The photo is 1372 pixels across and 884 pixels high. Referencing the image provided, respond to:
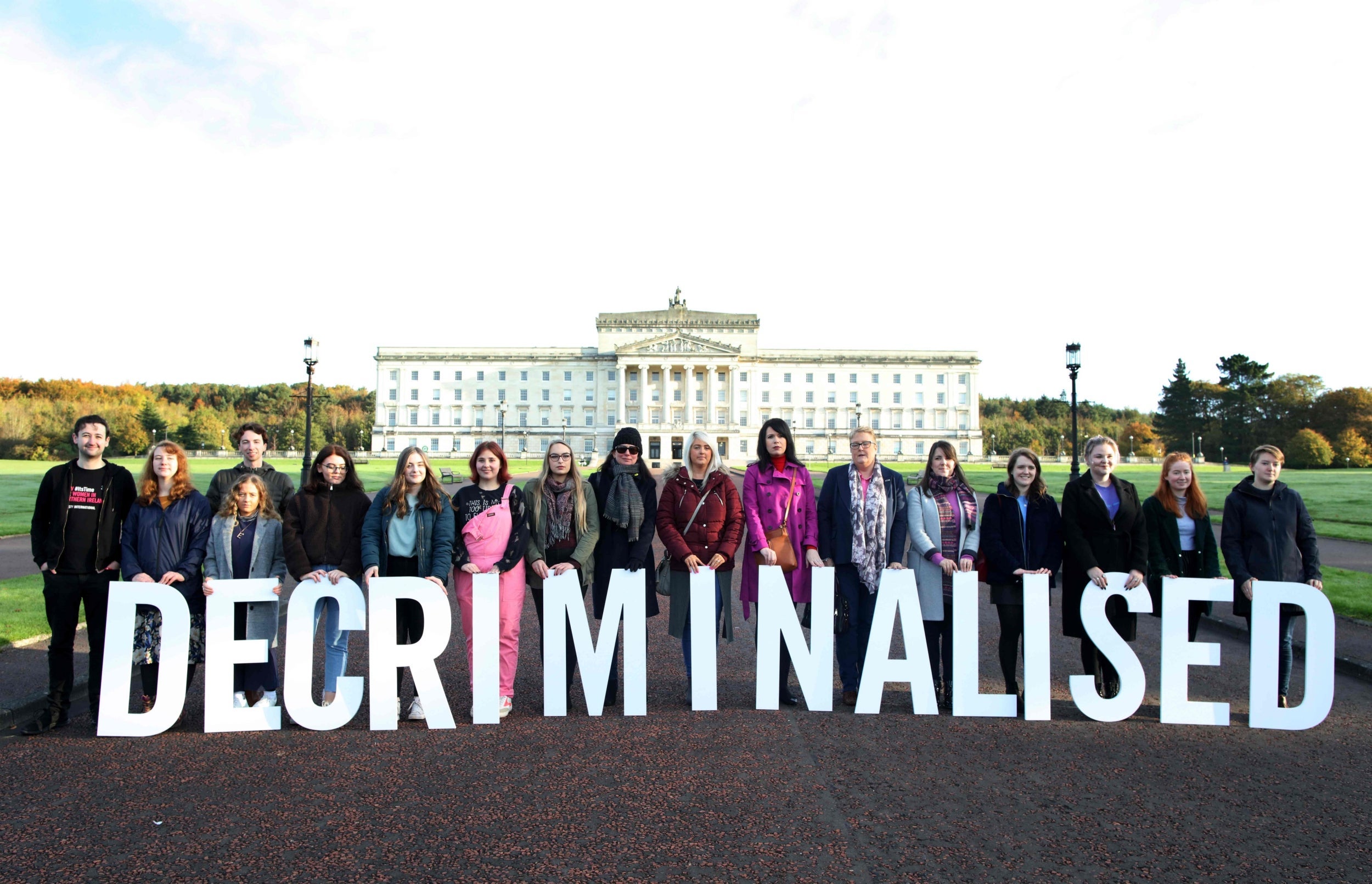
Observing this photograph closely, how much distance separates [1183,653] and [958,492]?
193 cm

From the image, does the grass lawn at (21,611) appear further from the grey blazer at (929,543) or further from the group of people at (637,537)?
the grey blazer at (929,543)

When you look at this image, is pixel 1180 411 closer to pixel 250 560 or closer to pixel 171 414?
pixel 250 560

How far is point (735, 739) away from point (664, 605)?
16.9 feet

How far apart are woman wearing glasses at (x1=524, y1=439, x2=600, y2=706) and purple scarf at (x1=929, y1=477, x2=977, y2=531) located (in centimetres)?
269

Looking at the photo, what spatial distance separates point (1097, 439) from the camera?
241 inches

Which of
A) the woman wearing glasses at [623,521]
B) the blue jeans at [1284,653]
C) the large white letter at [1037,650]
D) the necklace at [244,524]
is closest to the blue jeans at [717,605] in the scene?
the woman wearing glasses at [623,521]

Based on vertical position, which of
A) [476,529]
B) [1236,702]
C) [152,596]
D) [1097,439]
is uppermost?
[1097,439]

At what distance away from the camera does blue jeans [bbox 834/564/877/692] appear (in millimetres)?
6223

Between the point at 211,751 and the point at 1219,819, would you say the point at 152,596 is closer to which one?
the point at 211,751

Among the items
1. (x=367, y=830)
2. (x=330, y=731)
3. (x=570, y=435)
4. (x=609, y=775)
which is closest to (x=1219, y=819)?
(x=609, y=775)

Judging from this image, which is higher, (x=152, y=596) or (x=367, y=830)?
(x=152, y=596)

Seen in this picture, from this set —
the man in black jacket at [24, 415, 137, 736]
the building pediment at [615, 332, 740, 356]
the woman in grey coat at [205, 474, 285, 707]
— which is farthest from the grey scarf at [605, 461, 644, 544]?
the building pediment at [615, 332, 740, 356]

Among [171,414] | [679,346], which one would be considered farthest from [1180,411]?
[171,414]

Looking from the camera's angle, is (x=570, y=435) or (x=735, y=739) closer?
(x=735, y=739)
